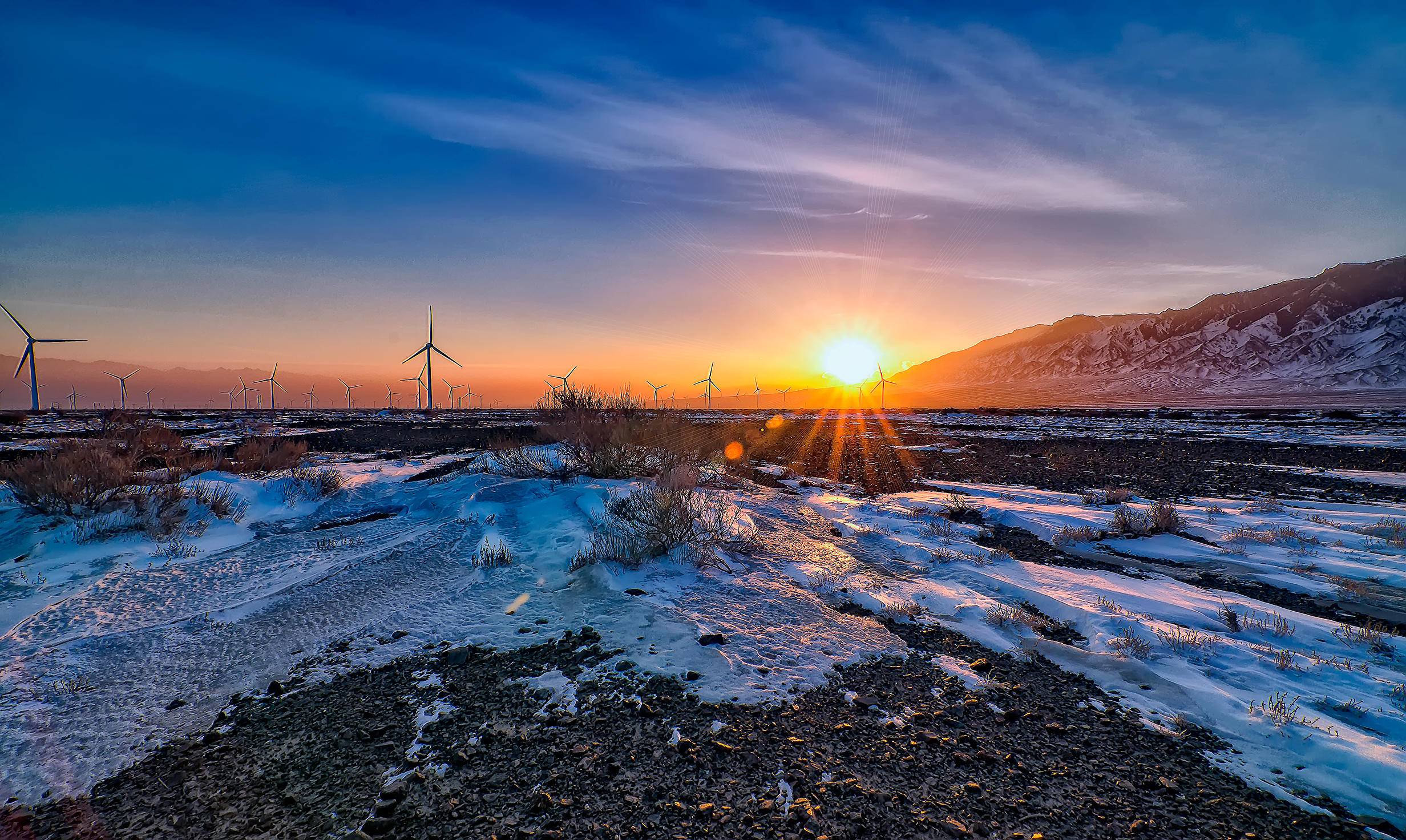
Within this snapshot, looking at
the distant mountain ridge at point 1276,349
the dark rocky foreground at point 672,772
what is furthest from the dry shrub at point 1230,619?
the distant mountain ridge at point 1276,349

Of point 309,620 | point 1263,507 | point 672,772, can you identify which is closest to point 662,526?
point 309,620

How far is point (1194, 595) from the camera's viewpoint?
7168 millimetres

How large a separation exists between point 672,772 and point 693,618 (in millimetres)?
2550

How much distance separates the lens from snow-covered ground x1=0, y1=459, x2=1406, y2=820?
430 cm

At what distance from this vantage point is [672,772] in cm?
379

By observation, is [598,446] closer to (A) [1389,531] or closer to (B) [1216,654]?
(B) [1216,654]

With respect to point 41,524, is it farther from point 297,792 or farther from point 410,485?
point 297,792

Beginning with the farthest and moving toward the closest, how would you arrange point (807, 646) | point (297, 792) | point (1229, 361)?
point (1229, 361)
point (807, 646)
point (297, 792)

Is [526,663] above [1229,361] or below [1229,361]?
below

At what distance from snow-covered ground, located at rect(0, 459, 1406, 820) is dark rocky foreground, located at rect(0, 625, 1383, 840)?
0.34 m

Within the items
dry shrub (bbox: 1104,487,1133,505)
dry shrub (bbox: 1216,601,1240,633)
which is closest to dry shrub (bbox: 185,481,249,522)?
dry shrub (bbox: 1216,601,1240,633)

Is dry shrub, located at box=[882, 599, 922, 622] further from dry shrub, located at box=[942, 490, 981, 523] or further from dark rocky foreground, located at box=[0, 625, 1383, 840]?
dry shrub, located at box=[942, 490, 981, 523]

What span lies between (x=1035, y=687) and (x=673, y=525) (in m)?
5.40

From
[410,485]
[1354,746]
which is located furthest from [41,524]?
[1354,746]
